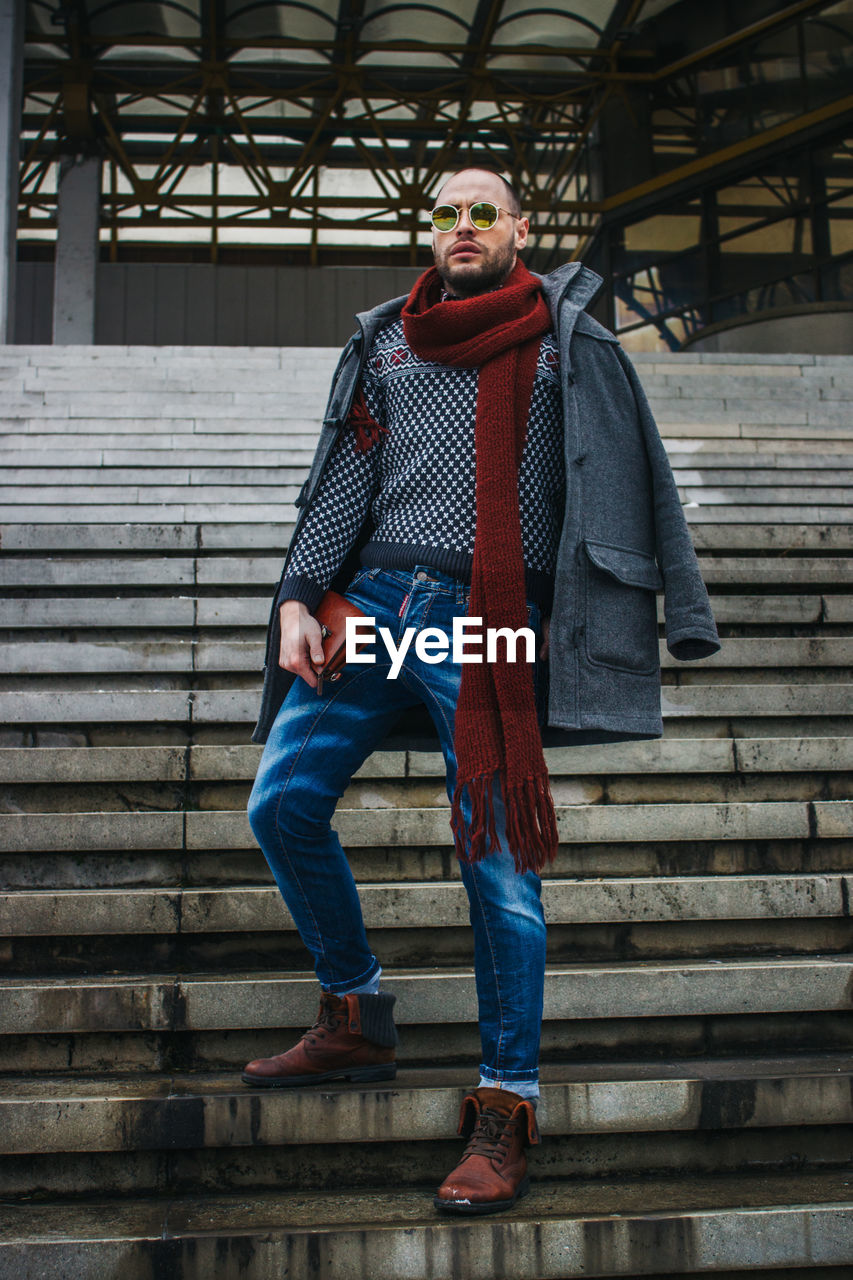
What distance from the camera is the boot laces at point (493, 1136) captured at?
196cm

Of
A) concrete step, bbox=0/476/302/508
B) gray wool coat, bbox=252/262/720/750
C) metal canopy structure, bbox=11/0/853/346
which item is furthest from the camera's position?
metal canopy structure, bbox=11/0/853/346

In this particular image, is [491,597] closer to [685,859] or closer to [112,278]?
[685,859]

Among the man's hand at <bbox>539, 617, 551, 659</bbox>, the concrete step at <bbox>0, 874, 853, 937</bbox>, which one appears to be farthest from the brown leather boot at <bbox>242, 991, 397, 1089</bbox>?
the man's hand at <bbox>539, 617, 551, 659</bbox>

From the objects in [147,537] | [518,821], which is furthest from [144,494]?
[518,821]

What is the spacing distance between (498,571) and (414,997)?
3.65ft

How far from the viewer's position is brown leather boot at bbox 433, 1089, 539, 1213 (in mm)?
1934

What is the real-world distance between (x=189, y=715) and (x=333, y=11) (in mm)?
14374

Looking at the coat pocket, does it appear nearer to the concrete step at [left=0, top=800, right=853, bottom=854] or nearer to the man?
the man

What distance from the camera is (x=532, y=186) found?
651 inches

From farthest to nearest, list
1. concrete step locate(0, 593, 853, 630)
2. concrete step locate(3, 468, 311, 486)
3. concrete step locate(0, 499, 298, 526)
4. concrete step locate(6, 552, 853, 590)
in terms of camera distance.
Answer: concrete step locate(3, 468, 311, 486) < concrete step locate(0, 499, 298, 526) < concrete step locate(6, 552, 853, 590) < concrete step locate(0, 593, 853, 630)

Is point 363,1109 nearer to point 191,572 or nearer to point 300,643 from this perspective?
point 300,643

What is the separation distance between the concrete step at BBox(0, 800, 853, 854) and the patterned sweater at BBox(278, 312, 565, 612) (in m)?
1.03

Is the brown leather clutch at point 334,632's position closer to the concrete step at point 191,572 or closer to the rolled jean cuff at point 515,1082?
the rolled jean cuff at point 515,1082

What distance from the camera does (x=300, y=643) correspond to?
2.08 meters
